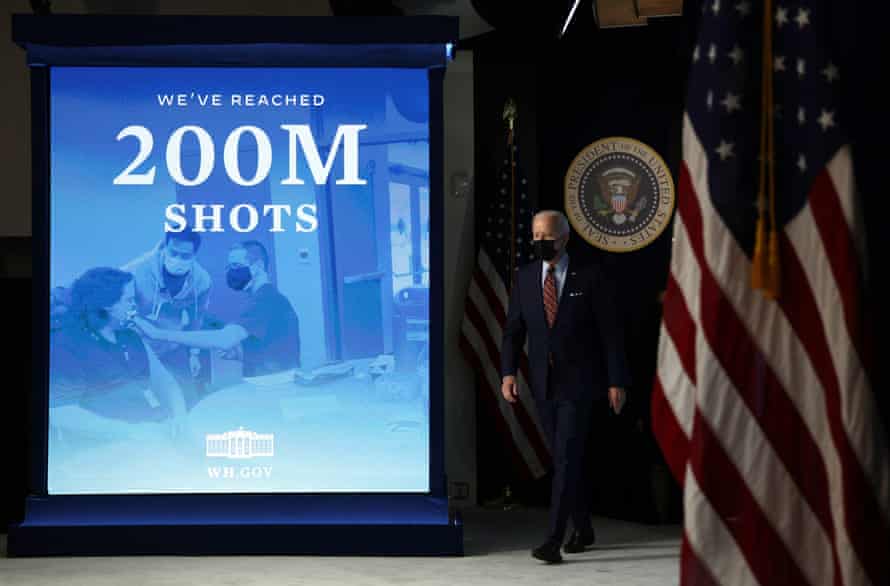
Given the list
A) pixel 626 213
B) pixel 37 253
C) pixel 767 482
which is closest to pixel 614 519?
pixel 626 213

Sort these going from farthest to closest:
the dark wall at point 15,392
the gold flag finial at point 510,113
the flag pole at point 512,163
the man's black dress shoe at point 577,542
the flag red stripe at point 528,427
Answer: the gold flag finial at point 510,113 < the flag pole at point 512,163 < the flag red stripe at point 528,427 < the dark wall at point 15,392 < the man's black dress shoe at point 577,542

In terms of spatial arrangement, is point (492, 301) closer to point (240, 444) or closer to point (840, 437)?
point (240, 444)

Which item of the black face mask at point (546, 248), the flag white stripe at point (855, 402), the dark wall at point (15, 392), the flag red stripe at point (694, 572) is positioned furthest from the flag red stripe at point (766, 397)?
the dark wall at point (15, 392)

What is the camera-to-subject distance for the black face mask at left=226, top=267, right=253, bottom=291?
6.34 metres

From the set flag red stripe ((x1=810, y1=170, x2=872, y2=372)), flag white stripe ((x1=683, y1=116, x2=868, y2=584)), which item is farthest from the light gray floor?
flag red stripe ((x1=810, y1=170, x2=872, y2=372))

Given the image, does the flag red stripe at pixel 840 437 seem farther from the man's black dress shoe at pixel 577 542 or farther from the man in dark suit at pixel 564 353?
the man's black dress shoe at pixel 577 542

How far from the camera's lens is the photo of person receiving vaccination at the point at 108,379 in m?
6.34

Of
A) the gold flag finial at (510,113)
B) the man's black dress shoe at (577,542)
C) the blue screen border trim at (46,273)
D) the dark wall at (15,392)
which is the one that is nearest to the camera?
the blue screen border trim at (46,273)

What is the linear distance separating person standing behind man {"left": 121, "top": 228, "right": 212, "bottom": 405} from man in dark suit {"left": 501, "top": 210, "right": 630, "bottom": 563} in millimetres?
1402

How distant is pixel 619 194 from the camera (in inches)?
310

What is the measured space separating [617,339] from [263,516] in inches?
69.9

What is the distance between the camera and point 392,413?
21.0ft

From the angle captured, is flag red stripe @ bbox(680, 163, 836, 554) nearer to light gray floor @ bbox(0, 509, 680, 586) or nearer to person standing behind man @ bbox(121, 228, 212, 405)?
light gray floor @ bbox(0, 509, 680, 586)

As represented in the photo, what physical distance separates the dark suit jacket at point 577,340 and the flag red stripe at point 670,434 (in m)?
2.94
